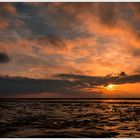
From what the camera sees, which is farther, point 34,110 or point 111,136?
point 34,110

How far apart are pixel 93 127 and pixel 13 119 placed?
2.58ft

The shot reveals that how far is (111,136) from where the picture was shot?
170 inches

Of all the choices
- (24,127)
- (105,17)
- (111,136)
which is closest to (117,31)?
(105,17)

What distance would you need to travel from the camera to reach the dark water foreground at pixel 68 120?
14.3ft

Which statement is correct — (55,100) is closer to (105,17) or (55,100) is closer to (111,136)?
(111,136)

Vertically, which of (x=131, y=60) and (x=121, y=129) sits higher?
(x=131, y=60)

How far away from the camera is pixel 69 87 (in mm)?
4547

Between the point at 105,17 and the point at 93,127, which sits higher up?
the point at 105,17

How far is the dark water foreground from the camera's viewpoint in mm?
4344

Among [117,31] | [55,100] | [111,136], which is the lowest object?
[111,136]

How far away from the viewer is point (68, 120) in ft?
14.6

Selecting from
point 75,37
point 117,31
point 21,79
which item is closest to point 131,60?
point 117,31

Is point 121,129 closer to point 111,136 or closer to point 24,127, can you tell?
point 111,136

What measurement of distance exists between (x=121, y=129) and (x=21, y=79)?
1103 millimetres
